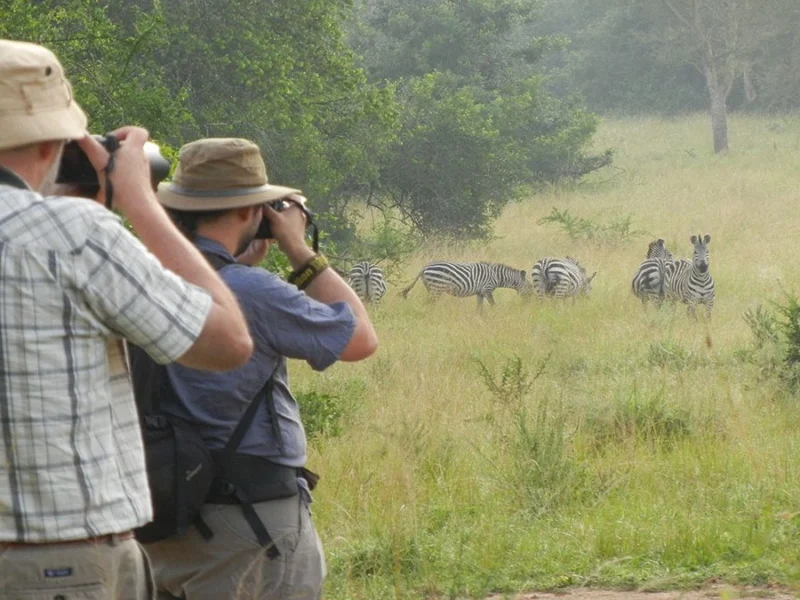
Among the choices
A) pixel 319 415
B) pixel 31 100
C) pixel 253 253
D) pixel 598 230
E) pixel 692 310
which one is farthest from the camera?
pixel 598 230

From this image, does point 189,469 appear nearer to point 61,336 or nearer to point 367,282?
point 61,336

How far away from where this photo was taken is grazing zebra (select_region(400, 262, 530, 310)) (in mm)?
18594

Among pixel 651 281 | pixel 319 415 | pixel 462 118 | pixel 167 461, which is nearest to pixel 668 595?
pixel 167 461

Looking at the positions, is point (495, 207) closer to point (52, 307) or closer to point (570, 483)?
point (570, 483)

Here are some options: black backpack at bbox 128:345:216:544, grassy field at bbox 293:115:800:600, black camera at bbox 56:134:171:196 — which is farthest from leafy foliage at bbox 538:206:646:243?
black camera at bbox 56:134:171:196

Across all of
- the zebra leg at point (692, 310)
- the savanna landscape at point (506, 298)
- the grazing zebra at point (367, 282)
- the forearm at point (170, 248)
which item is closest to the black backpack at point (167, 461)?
the forearm at point (170, 248)

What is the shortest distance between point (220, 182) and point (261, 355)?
→ 0.43m

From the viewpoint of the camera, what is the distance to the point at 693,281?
54.6ft

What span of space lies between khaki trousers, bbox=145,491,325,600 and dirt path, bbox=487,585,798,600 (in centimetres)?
208

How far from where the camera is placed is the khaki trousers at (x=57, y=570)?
2.41 meters

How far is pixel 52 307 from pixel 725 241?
2148cm

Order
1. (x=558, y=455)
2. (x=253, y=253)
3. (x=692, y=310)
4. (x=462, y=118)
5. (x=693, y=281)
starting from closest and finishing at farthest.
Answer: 1. (x=253, y=253)
2. (x=558, y=455)
3. (x=692, y=310)
4. (x=693, y=281)
5. (x=462, y=118)

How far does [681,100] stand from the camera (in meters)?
50.2

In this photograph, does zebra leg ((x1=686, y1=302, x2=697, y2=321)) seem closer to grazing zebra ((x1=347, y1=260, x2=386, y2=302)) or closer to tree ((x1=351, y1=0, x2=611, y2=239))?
grazing zebra ((x1=347, y1=260, x2=386, y2=302))
